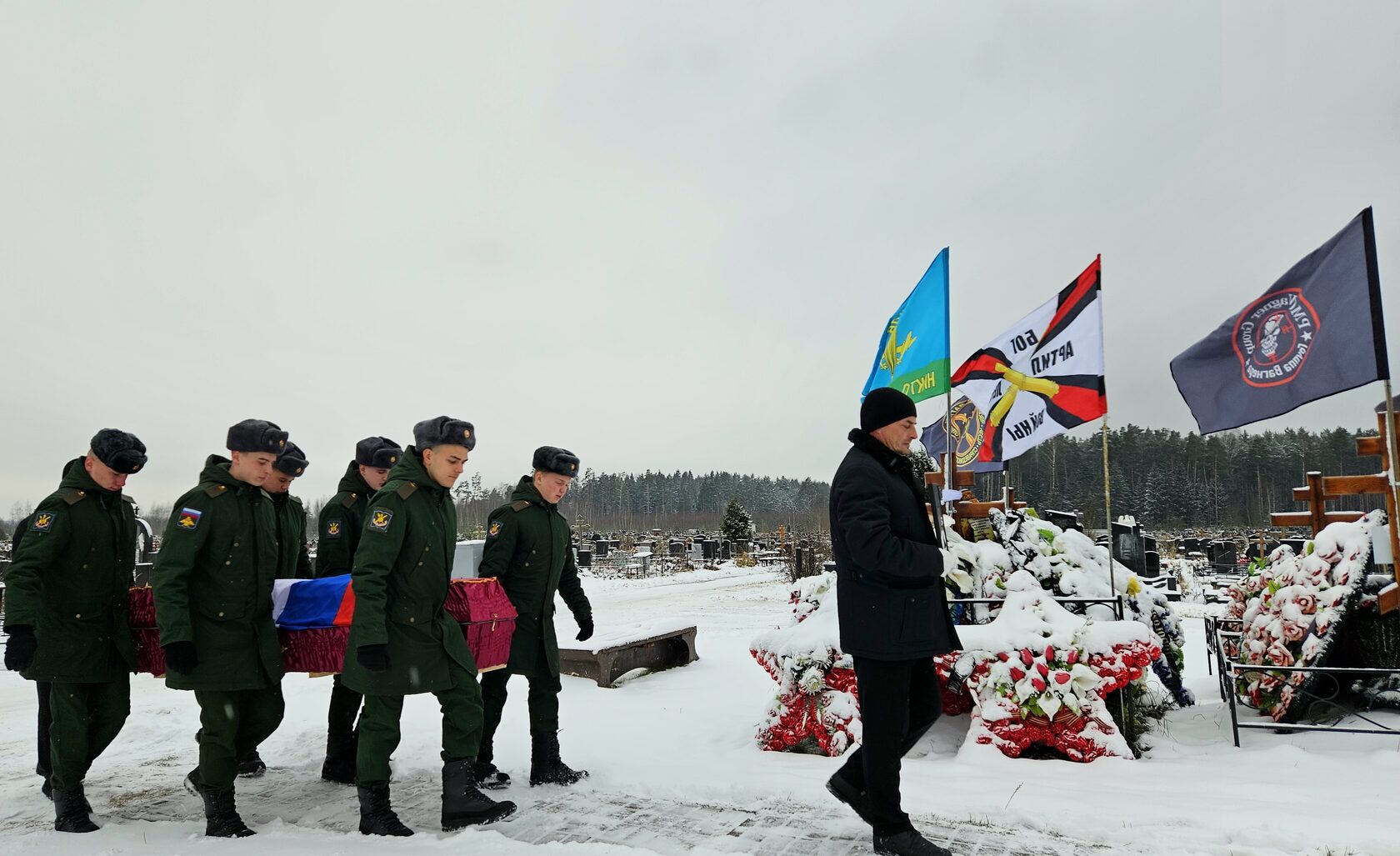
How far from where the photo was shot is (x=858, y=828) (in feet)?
11.7

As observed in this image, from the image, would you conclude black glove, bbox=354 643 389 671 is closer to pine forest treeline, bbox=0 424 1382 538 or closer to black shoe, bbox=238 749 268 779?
black shoe, bbox=238 749 268 779

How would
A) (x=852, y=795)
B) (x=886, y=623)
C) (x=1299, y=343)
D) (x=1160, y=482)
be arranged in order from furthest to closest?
(x=1160, y=482), (x=1299, y=343), (x=852, y=795), (x=886, y=623)

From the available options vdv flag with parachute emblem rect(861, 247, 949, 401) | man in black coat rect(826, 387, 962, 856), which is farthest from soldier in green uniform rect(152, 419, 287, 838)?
vdv flag with parachute emblem rect(861, 247, 949, 401)

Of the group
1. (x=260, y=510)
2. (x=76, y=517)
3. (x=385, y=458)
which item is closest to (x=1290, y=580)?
(x=385, y=458)

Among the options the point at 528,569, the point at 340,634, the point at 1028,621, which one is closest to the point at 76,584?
the point at 340,634

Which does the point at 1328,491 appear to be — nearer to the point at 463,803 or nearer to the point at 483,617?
the point at 483,617

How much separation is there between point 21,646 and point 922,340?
628cm

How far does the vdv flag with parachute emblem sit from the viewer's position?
680 centimetres

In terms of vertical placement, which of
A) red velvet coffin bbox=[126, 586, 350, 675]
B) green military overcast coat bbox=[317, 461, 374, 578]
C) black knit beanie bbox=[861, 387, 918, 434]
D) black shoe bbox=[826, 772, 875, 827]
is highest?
black knit beanie bbox=[861, 387, 918, 434]

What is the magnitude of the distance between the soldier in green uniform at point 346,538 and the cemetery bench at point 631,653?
2.37 m

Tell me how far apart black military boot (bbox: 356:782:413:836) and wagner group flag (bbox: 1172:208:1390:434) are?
5713mm

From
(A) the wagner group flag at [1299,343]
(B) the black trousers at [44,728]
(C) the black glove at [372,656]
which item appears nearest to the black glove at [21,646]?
(B) the black trousers at [44,728]

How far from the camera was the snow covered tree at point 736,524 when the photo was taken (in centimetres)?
3809

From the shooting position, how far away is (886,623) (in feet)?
10.9
